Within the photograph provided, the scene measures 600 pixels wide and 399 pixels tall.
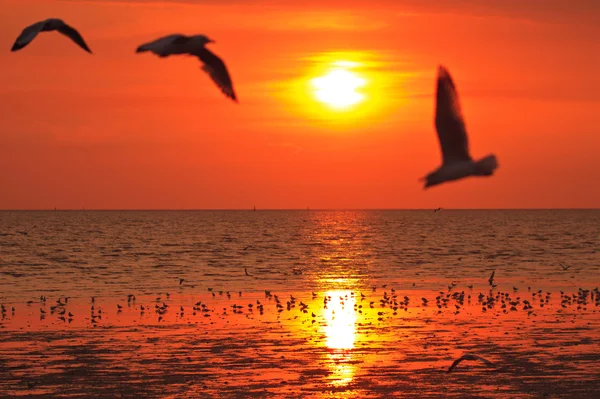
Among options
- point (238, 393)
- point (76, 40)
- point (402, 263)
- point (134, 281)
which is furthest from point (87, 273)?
point (76, 40)

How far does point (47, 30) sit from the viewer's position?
453 inches

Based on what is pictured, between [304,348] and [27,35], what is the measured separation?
16.0 m

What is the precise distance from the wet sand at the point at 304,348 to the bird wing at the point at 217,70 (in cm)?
946

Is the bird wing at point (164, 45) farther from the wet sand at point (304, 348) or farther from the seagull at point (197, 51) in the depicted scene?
the wet sand at point (304, 348)

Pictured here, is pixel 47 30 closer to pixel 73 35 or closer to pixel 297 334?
pixel 73 35

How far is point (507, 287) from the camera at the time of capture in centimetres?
4550

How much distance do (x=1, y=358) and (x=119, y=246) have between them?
70577mm

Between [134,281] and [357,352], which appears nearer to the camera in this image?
[357,352]

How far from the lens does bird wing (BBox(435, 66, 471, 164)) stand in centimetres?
1267

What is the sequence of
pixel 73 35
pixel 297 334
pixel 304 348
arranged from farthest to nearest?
pixel 297 334
pixel 304 348
pixel 73 35

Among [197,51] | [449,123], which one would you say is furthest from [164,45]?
[449,123]

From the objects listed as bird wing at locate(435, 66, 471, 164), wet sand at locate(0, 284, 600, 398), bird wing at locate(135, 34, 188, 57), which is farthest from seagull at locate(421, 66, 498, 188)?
wet sand at locate(0, 284, 600, 398)

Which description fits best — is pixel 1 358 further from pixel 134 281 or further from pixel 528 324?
pixel 134 281

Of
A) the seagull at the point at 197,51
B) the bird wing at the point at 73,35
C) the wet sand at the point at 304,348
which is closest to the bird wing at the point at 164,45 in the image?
the seagull at the point at 197,51
